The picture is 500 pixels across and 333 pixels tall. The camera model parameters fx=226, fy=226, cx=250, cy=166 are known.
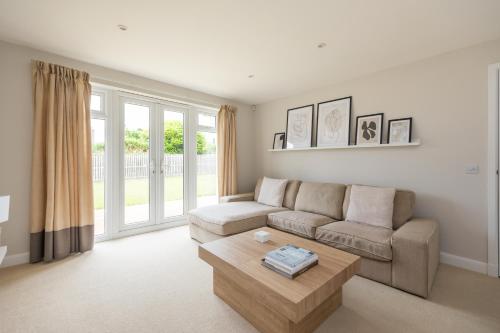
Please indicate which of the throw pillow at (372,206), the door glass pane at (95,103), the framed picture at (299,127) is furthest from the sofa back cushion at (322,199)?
the door glass pane at (95,103)

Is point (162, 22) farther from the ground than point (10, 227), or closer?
farther from the ground

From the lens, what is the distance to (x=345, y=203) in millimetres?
3045

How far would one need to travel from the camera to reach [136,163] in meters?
3.55

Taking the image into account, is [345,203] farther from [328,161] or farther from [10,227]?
[10,227]

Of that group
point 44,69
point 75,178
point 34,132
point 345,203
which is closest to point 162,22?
point 44,69

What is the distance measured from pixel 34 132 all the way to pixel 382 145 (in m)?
4.19

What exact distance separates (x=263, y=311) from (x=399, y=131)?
270cm

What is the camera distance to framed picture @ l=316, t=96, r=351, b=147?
3.42 m

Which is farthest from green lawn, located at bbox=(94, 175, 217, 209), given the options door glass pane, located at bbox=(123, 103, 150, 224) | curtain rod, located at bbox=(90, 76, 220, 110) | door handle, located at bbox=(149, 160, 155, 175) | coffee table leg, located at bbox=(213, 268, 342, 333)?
coffee table leg, located at bbox=(213, 268, 342, 333)

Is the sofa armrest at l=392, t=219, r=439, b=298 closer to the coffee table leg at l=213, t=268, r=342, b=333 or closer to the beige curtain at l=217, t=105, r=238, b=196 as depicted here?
the coffee table leg at l=213, t=268, r=342, b=333

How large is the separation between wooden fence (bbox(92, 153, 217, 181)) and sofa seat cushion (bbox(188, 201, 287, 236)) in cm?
104

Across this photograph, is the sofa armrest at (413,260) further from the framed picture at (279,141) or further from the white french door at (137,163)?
the white french door at (137,163)

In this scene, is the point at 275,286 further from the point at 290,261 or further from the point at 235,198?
the point at 235,198

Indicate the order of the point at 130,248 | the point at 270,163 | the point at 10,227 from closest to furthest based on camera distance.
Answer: the point at 10,227
the point at 130,248
the point at 270,163
